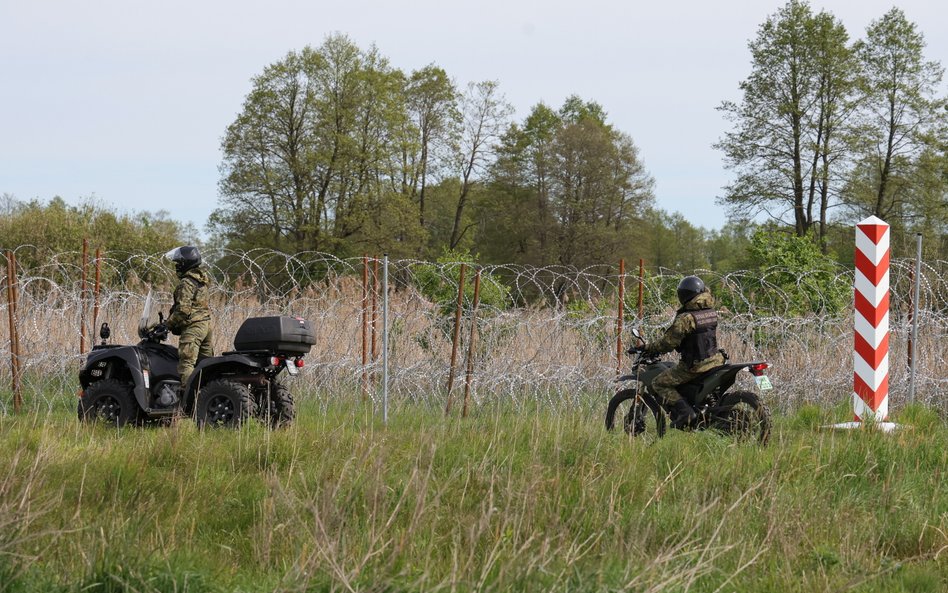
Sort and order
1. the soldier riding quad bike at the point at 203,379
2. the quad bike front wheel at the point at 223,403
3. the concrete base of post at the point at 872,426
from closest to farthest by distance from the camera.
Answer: the concrete base of post at the point at 872,426, the quad bike front wheel at the point at 223,403, the soldier riding quad bike at the point at 203,379

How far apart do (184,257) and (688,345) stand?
4029mm

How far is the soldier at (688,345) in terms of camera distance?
722 cm

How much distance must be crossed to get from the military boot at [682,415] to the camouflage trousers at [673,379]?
44mm

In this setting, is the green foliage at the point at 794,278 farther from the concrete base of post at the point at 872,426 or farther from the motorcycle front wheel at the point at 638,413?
→ the motorcycle front wheel at the point at 638,413

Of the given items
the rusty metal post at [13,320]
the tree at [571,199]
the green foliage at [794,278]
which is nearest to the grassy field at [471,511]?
the rusty metal post at [13,320]

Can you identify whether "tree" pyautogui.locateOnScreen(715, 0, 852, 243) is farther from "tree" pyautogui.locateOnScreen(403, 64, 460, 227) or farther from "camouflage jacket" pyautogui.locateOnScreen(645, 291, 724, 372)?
"camouflage jacket" pyautogui.locateOnScreen(645, 291, 724, 372)

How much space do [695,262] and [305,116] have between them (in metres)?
35.5

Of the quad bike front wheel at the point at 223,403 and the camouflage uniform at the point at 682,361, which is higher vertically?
the camouflage uniform at the point at 682,361

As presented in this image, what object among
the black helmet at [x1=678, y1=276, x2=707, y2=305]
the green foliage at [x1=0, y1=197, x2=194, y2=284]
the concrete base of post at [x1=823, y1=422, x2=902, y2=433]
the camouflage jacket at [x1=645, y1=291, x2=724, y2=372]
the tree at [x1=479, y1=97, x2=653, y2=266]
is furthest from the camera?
the tree at [x1=479, y1=97, x2=653, y2=266]

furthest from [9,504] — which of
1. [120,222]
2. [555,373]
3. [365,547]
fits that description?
[120,222]

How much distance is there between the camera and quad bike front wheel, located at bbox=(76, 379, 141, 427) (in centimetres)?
811

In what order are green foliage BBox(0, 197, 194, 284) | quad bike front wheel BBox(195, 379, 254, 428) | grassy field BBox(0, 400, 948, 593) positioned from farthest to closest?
1. green foliage BBox(0, 197, 194, 284)
2. quad bike front wheel BBox(195, 379, 254, 428)
3. grassy field BBox(0, 400, 948, 593)

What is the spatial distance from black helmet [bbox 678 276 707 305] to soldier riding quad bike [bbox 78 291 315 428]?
283 cm

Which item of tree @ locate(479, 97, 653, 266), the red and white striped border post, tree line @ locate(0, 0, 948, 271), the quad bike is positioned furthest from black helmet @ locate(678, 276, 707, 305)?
tree @ locate(479, 97, 653, 266)
